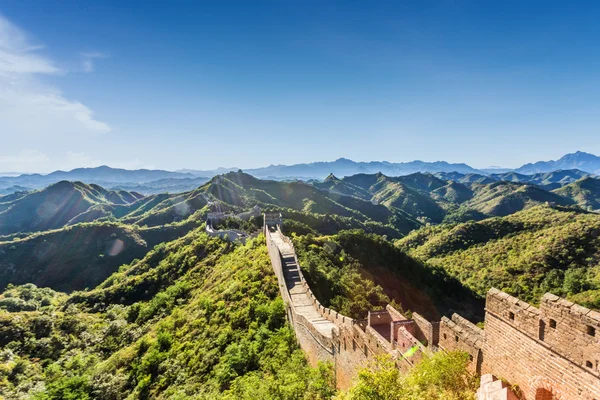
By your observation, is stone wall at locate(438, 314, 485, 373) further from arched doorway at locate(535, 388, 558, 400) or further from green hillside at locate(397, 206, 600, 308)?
green hillside at locate(397, 206, 600, 308)

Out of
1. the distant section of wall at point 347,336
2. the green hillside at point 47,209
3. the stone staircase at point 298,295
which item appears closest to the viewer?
the distant section of wall at point 347,336

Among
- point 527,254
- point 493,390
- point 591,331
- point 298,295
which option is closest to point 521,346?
point 493,390

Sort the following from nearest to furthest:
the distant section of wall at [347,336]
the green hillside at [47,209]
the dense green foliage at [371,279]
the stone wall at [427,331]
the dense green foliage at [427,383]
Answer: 1. the dense green foliage at [427,383]
2. the distant section of wall at [347,336]
3. the stone wall at [427,331]
4. the dense green foliage at [371,279]
5. the green hillside at [47,209]

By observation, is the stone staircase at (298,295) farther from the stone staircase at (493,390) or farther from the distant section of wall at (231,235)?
the distant section of wall at (231,235)

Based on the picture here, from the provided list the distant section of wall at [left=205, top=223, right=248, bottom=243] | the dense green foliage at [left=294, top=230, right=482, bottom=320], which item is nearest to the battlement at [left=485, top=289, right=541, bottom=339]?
the dense green foliage at [left=294, top=230, right=482, bottom=320]

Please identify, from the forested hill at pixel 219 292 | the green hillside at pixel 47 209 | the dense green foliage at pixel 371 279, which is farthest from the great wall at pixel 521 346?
the green hillside at pixel 47 209

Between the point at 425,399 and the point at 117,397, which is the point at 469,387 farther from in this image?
the point at 117,397

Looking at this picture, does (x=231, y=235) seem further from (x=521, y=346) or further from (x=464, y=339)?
(x=521, y=346)
